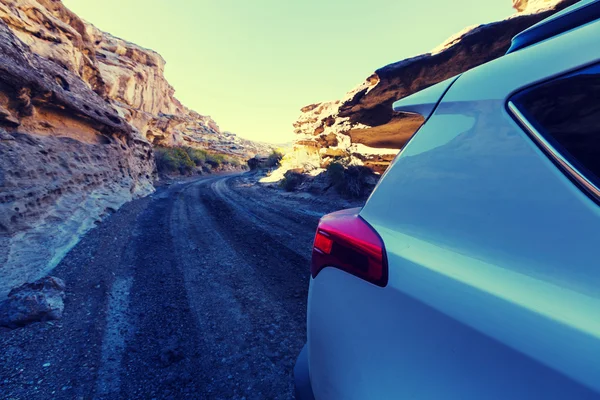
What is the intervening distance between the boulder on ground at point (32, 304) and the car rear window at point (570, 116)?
3.74 m

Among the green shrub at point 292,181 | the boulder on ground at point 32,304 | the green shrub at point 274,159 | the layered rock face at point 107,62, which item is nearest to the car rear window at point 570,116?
the boulder on ground at point 32,304

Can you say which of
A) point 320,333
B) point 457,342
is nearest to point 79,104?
point 320,333

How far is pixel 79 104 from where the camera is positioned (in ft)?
21.1

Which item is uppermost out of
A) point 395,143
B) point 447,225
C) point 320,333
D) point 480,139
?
point 395,143

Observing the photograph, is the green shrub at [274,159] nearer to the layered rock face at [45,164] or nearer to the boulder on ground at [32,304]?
the layered rock face at [45,164]

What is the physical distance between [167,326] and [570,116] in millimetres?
3043

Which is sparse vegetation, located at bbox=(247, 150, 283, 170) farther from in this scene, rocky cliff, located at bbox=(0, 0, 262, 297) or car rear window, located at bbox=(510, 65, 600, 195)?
car rear window, located at bbox=(510, 65, 600, 195)

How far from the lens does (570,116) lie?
67 centimetres

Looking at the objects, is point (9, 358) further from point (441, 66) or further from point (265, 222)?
point (441, 66)

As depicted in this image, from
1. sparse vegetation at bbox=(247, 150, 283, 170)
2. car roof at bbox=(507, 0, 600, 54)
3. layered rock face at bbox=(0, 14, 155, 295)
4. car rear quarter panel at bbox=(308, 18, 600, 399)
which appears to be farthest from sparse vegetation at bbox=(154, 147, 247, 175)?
car roof at bbox=(507, 0, 600, 54)

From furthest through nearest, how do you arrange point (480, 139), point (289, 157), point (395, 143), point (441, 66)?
1. point (289, 157)
2. point (395, 143)
3. point (441, 66)
4. point (480, 139)

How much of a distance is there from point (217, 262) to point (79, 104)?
22.5 ft

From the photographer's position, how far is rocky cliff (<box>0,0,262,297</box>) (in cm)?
342

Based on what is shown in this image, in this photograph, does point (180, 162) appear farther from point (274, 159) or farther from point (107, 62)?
point (107, 62)
